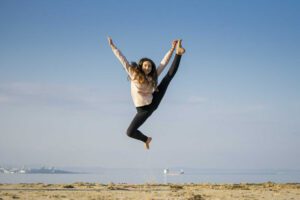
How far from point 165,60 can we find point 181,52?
1.32ft

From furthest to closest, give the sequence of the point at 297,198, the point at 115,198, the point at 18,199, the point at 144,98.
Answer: the point at 297,198, the point at 115,198, the point at 18,199, the point at 144,98

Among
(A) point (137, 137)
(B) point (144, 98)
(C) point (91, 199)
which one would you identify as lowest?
(C) point (91, 199)

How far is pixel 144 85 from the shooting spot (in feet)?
27.4

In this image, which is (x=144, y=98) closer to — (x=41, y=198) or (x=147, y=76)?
(x=147, y=76)

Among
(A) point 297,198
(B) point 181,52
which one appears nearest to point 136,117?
(B) point 181,52

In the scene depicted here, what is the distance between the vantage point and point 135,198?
11.4 meters

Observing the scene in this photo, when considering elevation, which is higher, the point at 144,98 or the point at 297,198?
the point at 144,98

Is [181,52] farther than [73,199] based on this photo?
No

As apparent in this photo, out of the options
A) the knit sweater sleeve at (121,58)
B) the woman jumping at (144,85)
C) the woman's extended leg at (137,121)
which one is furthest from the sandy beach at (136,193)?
the knit sweater sleeve at (121,58)

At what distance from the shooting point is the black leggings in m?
8.39

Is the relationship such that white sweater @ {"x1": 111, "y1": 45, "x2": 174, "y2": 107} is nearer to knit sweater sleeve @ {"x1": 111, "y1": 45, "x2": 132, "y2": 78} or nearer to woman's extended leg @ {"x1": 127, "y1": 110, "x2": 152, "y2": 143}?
knit sweater sleeve @ {"x1": 111, "y1": 45, "x2": 132, "y2": 78}

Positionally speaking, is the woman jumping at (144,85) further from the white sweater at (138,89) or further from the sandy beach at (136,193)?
the sandy beach at (136,193)

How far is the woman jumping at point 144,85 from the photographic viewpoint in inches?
330

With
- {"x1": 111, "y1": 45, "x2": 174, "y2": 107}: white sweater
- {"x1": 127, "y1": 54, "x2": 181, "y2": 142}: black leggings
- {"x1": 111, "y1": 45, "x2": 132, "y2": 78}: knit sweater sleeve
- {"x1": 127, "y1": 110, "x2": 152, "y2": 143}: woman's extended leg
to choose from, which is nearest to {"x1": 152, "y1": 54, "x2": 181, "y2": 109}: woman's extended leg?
{"x1": 127, "y1": 54, "x2": 181, "y2": 142}: black leggings
